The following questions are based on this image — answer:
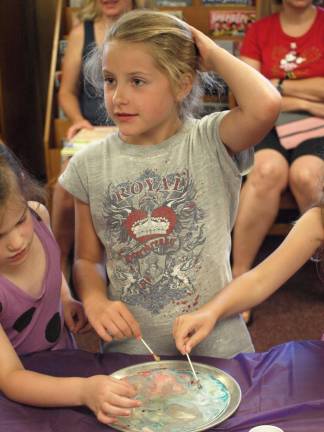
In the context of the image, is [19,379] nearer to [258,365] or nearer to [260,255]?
[258,365]

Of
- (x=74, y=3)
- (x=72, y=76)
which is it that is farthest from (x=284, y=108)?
(x=74, y=3)

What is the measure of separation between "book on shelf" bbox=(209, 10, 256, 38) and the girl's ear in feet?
6.55

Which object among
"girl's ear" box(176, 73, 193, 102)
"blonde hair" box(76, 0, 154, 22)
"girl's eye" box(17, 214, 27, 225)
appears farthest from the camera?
"blonde hair" box(76, 0, 154, 22)

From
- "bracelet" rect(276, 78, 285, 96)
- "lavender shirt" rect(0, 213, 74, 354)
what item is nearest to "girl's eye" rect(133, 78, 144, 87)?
"lavender shirt" rect(0, 213, 74, 354)

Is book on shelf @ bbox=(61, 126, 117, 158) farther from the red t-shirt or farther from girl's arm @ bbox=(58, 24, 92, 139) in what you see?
the red t-shirt

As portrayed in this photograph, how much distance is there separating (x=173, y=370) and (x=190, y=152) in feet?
1.45

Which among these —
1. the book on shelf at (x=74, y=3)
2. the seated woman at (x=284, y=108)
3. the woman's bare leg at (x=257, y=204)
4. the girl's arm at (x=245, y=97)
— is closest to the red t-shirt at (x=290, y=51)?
the seated woman at (x=284, y=108)

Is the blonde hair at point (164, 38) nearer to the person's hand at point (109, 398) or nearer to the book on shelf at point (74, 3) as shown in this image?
the person's hand at point (109, 398)

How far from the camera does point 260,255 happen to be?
9.84 feet

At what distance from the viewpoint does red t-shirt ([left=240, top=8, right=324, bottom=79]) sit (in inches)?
103

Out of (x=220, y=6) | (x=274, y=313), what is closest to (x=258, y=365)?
(x=274, y=313)

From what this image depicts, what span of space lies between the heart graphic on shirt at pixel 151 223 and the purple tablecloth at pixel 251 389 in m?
0.26

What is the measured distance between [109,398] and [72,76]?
7.22 ft

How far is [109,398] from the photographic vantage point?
90 centimetres
